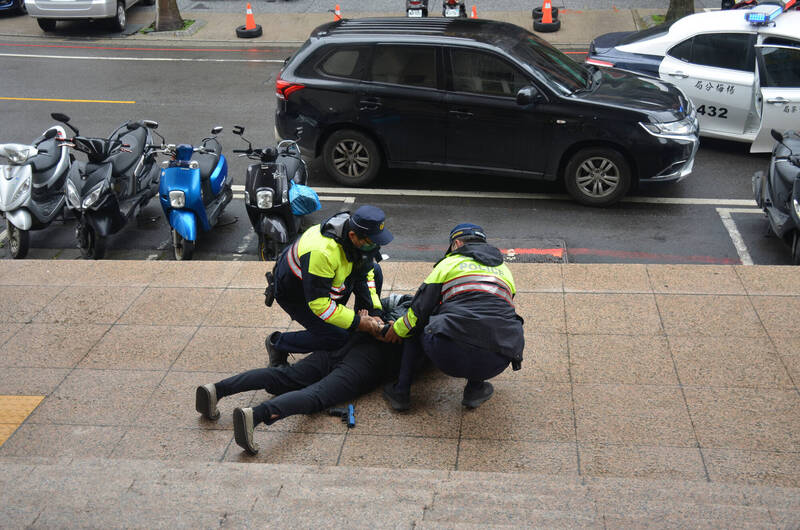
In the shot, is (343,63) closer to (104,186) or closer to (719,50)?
(104,186)

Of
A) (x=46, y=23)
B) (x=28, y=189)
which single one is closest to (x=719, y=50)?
(x=28, y=189)

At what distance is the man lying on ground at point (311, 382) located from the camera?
5.19m

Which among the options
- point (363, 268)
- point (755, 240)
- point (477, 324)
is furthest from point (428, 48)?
point (477, 324)

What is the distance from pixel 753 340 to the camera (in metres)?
6.26

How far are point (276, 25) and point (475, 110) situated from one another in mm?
10608

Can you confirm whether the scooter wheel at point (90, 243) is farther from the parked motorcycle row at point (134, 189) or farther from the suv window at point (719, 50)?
the suv window at point (719, 50)

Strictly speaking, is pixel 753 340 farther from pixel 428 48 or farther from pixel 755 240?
pixel 428 48

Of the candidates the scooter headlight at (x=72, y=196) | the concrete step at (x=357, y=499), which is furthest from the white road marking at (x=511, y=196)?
the concrete step at (x=357, y=499)

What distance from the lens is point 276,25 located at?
19.0 metres

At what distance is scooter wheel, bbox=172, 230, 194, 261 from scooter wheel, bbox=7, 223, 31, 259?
5.53 ft

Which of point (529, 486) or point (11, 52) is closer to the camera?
point (529, 486)

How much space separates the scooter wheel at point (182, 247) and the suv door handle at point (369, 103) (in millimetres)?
2747

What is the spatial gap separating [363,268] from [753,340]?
9.73 feet

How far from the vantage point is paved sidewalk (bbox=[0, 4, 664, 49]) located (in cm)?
1739
